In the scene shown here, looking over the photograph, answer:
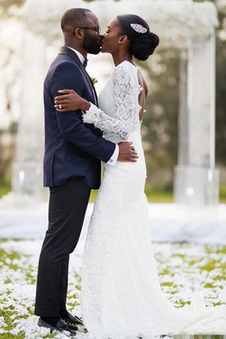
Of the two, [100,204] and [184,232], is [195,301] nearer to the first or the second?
[100,204]

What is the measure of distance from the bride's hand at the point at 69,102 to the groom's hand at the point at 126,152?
1.03ft

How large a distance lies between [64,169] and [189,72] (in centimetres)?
624

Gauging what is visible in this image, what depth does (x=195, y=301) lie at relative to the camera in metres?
4.87

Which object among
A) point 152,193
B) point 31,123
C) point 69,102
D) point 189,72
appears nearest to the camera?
point 69,102

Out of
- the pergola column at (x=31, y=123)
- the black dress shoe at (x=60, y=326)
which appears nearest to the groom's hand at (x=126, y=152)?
the black dress shoe at (x=60, y=326)

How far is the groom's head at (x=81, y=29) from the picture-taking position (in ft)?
12.2

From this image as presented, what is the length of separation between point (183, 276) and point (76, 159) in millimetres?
2781

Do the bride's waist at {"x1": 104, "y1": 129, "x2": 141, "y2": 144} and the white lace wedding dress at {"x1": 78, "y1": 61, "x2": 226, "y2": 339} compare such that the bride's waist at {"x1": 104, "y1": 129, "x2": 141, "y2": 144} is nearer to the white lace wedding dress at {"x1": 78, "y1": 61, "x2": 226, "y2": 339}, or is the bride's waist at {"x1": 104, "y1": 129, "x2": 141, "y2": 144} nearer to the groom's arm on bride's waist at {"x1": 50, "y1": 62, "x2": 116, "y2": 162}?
the white lace wedding dress at {"x1": 78, "y1": 61, "x2": 226, "y2": 339}

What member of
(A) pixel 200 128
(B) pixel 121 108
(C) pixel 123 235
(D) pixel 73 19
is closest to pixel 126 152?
(B) pixel 121 108

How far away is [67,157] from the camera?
366 centimetres

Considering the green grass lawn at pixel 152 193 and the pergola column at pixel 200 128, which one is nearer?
the pergola column at pixel 200 128

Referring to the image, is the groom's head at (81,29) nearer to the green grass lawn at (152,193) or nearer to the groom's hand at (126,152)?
the groom's hand at (126,152)

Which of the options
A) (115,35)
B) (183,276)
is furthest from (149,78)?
(115,35)

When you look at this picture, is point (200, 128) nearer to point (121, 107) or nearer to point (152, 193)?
point (121, 107)
